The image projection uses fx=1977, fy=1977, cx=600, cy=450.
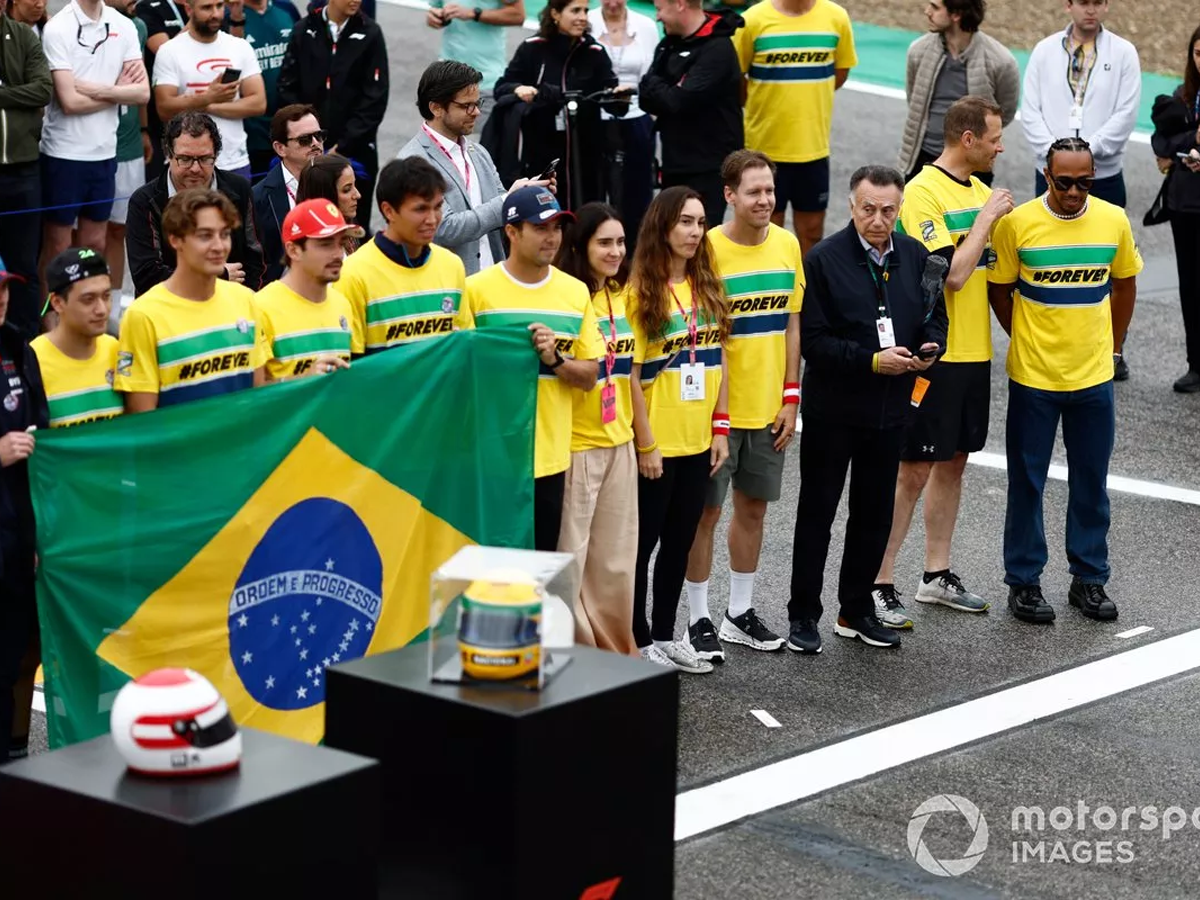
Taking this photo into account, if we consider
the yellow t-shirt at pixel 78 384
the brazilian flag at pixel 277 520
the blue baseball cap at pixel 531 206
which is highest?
the blue baseball cap at pixel 531 206

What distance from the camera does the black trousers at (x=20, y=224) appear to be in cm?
1198

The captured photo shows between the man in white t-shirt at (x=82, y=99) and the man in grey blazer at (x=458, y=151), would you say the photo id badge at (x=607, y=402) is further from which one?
the man in white t-shirt at (x=82, y=99)

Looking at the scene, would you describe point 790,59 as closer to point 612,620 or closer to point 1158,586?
point 1158,586

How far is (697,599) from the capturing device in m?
9.34

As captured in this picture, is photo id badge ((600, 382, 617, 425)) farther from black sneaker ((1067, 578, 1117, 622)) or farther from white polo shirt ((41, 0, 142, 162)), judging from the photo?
white polo shirt ((41, 0, 142, 162))

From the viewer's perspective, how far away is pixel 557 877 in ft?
16.6

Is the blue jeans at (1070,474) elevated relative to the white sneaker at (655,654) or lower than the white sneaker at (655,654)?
elevated

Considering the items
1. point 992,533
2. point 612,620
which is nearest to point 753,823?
point 612,620

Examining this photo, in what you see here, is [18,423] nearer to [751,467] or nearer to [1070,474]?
[751,467]

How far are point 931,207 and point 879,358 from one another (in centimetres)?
117

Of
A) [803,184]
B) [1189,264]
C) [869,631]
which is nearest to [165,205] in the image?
[869,631]

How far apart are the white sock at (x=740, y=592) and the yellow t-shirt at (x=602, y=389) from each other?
4.24 ft

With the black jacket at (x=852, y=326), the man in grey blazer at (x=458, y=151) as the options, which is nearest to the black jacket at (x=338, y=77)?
the man in grey blazer at (x=458, y=151)

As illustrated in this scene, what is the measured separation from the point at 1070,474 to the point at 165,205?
15.6 feet
